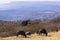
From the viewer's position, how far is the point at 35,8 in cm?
7150

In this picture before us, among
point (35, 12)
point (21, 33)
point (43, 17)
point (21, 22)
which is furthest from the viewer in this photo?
point (35, 12)

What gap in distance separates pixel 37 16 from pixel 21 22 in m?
13.9

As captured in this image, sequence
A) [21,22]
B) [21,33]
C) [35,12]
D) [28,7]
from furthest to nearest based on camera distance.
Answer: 1. [28,7]
2. [35,12]
3. [21,22]
4. [21,33]

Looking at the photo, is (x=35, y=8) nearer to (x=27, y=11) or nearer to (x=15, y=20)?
(x=27, y=11)

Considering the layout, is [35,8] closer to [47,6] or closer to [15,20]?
[47,6]

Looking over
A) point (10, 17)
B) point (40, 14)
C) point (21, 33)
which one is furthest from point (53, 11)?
point (21, 33)

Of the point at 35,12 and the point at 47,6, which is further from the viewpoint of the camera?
the point at 47,6

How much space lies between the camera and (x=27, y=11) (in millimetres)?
69250

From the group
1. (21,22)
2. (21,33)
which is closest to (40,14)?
(21,22)

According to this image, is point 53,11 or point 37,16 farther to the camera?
point 53,11

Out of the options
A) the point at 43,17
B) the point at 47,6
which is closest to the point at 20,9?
the point at 47,6

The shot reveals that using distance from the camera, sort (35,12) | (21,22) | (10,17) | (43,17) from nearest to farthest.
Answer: (21,22)
(10,17)
(43,17)
(35,12)

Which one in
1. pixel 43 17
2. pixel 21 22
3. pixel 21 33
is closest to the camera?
pixel 21 33

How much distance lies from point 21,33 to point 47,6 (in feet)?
171
